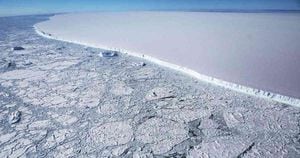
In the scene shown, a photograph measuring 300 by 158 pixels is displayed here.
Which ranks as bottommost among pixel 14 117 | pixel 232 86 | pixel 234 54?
pixel 14 117

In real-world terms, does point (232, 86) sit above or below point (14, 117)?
above

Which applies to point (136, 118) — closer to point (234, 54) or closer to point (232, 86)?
point (232, 86)

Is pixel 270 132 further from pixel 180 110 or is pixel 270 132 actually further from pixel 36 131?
pixel 36 131

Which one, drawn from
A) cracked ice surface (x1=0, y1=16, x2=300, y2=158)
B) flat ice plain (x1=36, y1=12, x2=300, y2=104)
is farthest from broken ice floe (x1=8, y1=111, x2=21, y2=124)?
flat ice plain (x1=36, y1=12, x2=300, y2=104)

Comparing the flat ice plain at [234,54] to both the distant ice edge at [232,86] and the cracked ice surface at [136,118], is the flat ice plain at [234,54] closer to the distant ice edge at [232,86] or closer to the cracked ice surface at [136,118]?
the distant ice edge at [232,86]

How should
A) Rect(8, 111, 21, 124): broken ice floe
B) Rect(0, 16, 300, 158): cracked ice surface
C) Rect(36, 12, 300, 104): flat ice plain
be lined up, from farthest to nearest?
Rect(36, 12, 300, 104): flat ice plain → Rect(8, 111, 21, 124): broken ice floe → Rect(0, 16, 300, 158): cracked ice surface

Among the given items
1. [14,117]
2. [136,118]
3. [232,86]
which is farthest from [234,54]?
[14,117]

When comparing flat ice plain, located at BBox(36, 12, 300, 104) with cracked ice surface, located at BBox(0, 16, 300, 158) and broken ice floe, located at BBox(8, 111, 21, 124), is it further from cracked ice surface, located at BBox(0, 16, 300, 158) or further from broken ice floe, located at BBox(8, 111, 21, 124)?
broken ice floe, located at BBox(8, 111, 21, 124)

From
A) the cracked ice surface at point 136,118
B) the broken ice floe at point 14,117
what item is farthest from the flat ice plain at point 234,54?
the broken ice floe at point 14,117
